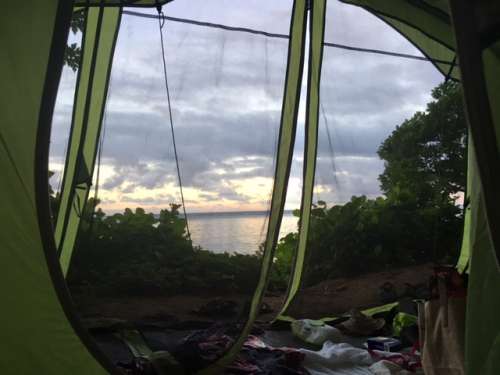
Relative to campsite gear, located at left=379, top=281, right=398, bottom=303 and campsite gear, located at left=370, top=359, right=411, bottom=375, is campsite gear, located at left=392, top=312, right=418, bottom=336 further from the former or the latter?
campsite gear, located at left=370, top=359, right=411, bottom=375

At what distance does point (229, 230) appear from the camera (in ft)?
7.48

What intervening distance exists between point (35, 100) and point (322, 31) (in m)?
1.74

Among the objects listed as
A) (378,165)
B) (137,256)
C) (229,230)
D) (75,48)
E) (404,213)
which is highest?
(75,48)

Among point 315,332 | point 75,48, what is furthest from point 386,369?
point 75,48

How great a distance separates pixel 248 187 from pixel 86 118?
0.86m

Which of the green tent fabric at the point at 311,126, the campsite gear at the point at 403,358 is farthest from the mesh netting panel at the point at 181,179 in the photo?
the campsite gear at the point at 403,358

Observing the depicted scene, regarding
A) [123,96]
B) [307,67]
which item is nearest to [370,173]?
[307,67]

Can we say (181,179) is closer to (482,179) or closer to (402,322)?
(482,179)

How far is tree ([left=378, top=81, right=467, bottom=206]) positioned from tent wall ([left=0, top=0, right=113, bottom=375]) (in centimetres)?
195

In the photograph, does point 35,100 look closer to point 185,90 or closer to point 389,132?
point 185,90

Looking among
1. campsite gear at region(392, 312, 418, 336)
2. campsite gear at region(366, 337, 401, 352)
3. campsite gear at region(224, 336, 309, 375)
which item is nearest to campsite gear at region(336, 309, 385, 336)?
campsite gear at region(392, 312, 418, 336)

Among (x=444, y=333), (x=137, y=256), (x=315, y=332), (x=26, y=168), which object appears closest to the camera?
(x=26, y=168)

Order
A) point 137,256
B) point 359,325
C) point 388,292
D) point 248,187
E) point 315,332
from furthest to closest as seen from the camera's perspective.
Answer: point 388,292 → point 359,325 → point 315,332 → point 248,187 → point 137,256

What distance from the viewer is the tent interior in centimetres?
143
